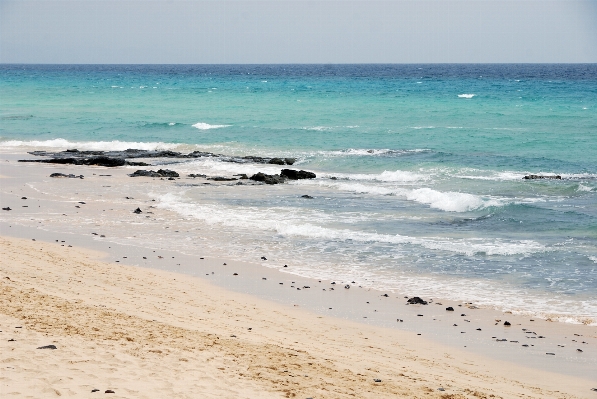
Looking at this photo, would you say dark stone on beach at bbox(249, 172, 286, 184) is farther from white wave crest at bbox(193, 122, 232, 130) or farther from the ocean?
white wave crest at bbox(193, 122, 232, 130)

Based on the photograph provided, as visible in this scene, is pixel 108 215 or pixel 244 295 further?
pixel 108 215

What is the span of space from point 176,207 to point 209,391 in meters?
13.2

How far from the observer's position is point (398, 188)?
2402 centimetres

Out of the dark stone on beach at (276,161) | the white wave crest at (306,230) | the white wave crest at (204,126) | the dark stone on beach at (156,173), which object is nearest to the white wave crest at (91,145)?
the white wave crest at (204,126)

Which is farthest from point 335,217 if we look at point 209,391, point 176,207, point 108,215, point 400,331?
point 209,391

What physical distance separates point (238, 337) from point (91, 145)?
99.6ft

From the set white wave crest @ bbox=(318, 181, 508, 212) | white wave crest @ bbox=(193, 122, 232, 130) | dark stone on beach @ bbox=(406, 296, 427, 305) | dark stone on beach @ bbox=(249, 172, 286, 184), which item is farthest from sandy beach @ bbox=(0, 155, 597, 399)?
white wave crest @ bbox=(193, 122, 232, 130)

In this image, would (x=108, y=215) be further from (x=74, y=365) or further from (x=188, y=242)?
(x=74, y=365)

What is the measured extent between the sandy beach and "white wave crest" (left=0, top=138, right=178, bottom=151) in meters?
22.1

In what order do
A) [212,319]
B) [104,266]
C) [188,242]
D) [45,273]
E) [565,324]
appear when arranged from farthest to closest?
[188,242] < [104,266] < [45,273] < [565,324] < [212,319]

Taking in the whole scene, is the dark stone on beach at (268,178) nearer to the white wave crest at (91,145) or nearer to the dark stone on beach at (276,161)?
the dark stone on beach at (276,161)

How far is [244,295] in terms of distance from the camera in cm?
1203

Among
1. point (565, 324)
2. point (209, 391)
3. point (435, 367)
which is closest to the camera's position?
point (209, 391)

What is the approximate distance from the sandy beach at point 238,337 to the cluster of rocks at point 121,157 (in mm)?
14134
